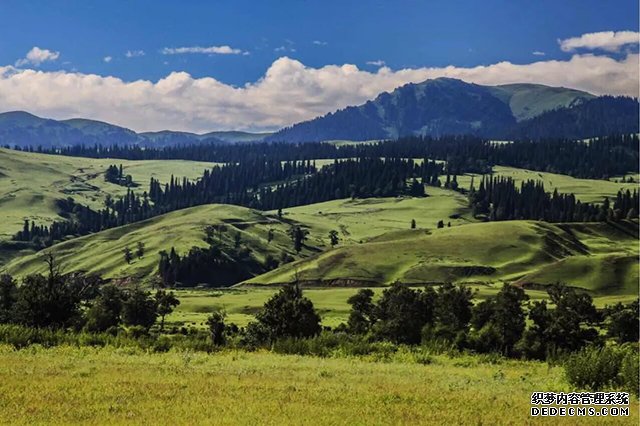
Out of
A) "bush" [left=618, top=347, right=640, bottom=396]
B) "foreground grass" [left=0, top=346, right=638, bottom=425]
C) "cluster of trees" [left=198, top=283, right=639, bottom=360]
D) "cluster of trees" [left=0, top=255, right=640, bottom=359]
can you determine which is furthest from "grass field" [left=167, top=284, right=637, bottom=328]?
"bush" [left=618, top=347, right=640, bottom=396]

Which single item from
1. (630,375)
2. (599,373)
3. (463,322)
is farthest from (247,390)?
(463,322)

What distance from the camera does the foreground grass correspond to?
66.4ft

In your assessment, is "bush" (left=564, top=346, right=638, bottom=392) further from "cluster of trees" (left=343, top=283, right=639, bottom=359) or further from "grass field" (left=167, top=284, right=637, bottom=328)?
"grass field" (left=167, top=284, right=637, bottom=328)

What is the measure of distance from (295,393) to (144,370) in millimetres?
8455

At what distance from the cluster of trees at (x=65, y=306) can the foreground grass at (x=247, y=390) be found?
78.4ft

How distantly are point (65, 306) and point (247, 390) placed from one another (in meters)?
40.0

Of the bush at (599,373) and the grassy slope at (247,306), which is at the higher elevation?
the bush at (599,373)

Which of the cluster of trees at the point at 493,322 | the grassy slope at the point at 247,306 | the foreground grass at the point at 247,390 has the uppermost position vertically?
the foreground grass at the point at 247,390

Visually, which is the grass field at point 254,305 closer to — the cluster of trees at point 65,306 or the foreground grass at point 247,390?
the cluster of trees at point 65,306

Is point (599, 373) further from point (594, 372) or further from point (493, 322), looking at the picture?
point (493, 322)

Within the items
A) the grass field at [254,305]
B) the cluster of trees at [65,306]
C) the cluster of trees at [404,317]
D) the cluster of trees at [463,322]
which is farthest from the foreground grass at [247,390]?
the grass field at [254,305]

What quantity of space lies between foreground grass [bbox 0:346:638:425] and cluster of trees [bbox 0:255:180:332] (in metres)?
23.9

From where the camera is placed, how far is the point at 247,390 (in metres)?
24.7

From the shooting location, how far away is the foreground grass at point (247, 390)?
20.2m
